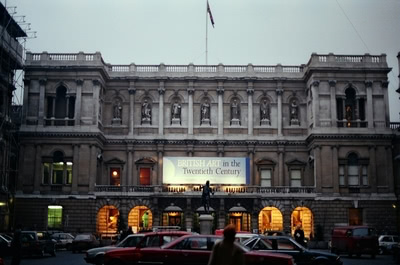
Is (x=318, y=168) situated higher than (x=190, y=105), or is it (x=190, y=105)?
(x=190, y=105)

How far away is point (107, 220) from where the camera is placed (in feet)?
172

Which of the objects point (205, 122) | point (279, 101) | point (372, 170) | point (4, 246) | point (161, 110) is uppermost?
point (279, 101)

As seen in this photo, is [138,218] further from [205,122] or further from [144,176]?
[205,122]

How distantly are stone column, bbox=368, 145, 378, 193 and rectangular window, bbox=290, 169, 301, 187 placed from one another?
22.2 ft

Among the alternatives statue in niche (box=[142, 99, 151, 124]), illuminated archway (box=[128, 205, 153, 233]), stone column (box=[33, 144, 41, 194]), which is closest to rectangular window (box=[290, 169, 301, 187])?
illuminated archway (box=[128, 205, 153, 233])

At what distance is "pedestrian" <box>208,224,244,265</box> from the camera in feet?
31.5

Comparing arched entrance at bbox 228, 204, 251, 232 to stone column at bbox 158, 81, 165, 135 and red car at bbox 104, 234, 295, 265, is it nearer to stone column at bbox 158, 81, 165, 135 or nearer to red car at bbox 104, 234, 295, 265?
stone column at bbox 158, 81, 165, 135

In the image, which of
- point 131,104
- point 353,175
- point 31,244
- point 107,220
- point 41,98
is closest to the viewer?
point 31,244

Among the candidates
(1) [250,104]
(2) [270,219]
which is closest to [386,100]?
(1) [250,104]

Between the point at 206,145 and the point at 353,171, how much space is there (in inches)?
562

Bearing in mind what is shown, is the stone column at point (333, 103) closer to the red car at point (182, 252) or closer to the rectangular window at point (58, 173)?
the rectangular window at point (58, 173)

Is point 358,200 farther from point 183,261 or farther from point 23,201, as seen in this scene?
point 183,261

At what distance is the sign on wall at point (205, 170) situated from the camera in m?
51.3

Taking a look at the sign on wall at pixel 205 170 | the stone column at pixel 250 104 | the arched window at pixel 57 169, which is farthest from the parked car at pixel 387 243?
the arched window at pixel 57 169
